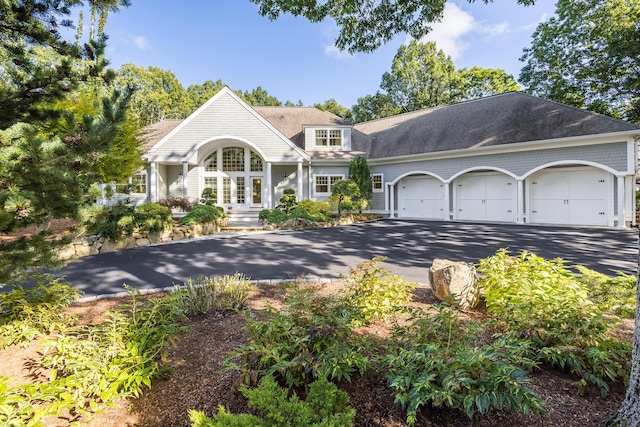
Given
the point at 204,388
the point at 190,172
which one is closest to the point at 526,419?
the point at 204,388

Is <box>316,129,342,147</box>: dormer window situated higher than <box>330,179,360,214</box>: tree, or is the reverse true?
<box>316,129,342,147</box>: dormer window

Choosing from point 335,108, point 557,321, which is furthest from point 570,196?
point 335,108

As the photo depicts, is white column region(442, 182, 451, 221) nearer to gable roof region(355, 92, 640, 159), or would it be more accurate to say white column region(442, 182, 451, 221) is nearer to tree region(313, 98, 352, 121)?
gable roof region(355, 92, 640, 159)

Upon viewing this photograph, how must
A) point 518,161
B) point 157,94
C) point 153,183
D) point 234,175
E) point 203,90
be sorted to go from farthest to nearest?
point 203,90 → point 157,94 → point 234,175 → point 153,183 → point 518,161

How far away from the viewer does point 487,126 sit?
53.9 feet

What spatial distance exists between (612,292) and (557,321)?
146 cm

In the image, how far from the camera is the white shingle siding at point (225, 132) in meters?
16.4

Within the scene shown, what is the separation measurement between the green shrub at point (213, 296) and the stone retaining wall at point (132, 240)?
4627 millimetres

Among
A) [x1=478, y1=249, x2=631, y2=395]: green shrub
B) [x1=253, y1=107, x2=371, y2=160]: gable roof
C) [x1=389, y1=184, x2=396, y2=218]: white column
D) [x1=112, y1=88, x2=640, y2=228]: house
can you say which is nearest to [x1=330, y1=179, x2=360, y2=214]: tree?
[x1=112, y1=88, x2=640, y2=228]: house

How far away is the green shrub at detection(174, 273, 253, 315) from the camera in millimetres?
3930

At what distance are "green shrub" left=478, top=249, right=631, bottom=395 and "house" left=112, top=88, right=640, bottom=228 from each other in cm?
1277

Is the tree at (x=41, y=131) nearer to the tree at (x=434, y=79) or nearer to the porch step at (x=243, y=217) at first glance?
the porch step at (x=243, y=217)

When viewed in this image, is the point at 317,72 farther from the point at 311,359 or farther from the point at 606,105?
the point at 311,359

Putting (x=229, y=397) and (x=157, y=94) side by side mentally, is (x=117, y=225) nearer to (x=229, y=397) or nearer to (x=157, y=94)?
(x=229, y=397)
